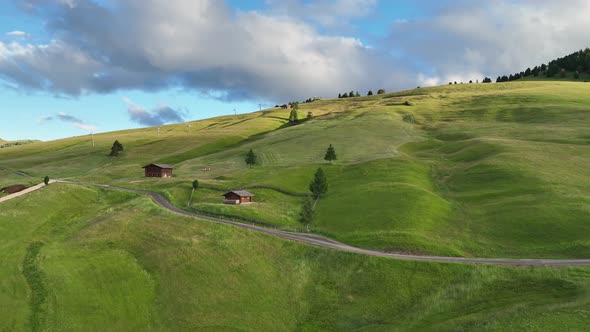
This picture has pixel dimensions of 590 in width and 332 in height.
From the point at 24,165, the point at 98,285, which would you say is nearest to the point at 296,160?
the point at 98,285

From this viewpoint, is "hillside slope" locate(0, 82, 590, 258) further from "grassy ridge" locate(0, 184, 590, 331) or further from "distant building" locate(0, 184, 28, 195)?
"distant building" locate(0, 184, 28, 195)

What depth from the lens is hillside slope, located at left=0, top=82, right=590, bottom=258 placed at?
62.8 m

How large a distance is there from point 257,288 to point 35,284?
24.1 meters

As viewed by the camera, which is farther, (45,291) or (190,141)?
(190,141)

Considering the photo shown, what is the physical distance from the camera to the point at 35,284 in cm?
4847

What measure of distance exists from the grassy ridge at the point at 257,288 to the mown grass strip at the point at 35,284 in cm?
67

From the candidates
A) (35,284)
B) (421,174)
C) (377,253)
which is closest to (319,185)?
(421,174)

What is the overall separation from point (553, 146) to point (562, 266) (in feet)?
249

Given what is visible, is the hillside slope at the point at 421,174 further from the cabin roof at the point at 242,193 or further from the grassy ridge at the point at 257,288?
the grassy ridge at the point at 257,288

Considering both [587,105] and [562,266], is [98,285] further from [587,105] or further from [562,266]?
[587,105]

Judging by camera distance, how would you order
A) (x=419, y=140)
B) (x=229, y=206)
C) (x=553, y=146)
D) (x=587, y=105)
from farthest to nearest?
(x=587, y=105) < (x=419, y=140) < (x=553, y=146) < (x=229, y=206)

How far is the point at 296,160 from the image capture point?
12644 centimetres

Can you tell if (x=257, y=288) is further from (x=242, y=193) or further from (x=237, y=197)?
(x=242, y=193)

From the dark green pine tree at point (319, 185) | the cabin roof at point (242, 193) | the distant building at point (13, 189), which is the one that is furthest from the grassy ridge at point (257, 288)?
the distant building at point (13, 189)
